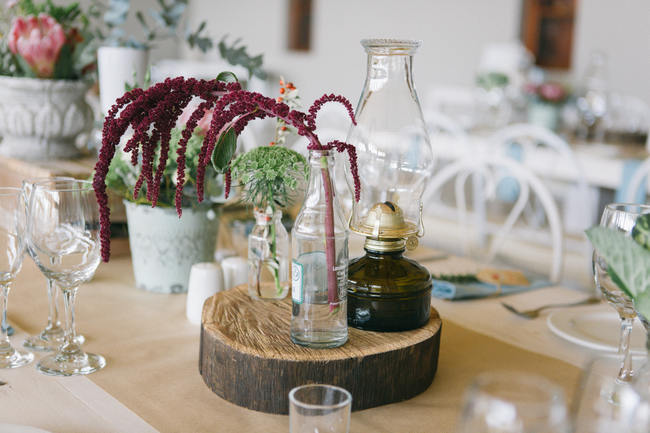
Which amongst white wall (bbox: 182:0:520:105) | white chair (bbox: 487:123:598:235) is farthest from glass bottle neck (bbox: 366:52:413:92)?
white wall (bbox: 182:0:520:105)

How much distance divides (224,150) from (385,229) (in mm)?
226

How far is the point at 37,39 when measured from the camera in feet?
4.66

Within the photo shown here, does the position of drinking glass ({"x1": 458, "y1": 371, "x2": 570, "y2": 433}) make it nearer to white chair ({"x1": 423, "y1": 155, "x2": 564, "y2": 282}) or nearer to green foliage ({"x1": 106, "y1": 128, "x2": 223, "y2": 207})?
green foliage ({"x1": 106, "y1": 128, "x2": 223, "y2": 207})

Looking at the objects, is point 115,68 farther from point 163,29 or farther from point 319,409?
point 319,409

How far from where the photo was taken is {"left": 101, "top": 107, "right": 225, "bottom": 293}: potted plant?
1.13 meters

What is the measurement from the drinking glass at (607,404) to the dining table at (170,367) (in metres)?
0.02

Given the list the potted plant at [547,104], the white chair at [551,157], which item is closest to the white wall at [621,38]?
the potted plant at [547,104]

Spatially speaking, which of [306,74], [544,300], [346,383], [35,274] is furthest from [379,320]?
[306,74]

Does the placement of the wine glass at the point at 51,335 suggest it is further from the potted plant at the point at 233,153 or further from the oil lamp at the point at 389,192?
the oil lamp at the point at 389,192

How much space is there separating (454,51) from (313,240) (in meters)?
5.11

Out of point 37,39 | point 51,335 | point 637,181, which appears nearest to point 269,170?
point 51,335

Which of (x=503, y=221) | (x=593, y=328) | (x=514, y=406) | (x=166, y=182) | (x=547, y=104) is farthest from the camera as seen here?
(x=547, y=104)

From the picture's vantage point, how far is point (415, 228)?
86cm

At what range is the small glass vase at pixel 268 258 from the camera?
97 cm
